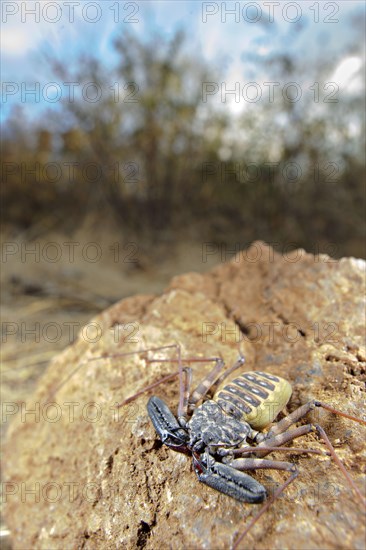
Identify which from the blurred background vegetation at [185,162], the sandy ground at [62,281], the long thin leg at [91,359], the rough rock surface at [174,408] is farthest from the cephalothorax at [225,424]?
the blurred background vegetation at [185,162]

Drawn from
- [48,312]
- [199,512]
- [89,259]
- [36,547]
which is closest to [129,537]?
[199,512]

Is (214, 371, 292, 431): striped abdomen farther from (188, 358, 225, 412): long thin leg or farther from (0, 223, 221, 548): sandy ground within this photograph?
(0, 223, 221, 548): sandy ground

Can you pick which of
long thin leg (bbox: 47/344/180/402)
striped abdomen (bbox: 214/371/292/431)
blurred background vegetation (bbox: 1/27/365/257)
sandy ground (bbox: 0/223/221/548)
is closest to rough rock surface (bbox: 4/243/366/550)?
long thin leg (bbox: 47/344/180/402)

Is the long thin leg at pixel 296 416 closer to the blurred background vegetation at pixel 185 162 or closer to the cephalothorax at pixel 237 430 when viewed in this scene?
the cephalothorax at pixel 237 430

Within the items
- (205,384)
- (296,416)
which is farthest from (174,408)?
(296,416)

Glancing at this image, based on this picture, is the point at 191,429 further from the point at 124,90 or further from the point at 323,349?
the point at 124,90

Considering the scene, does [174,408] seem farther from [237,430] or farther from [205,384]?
[237,430]
